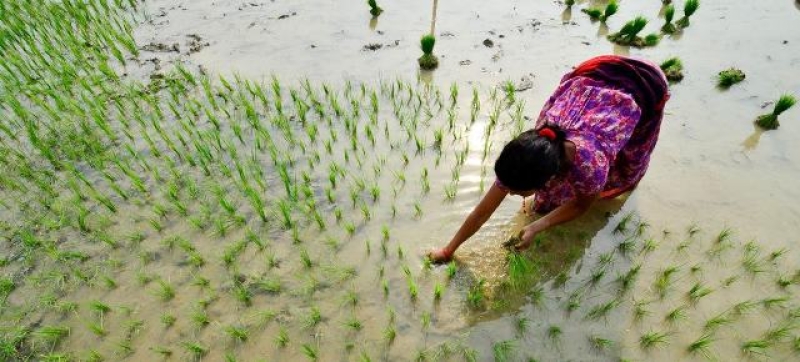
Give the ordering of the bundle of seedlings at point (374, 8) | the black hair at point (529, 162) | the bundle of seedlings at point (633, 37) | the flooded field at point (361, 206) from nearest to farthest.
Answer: the black hair at point (529, 162)
the flooded field at point (361, 206)
the bundle of seedlings at point (633, 37)
the bundle of seedlings at point (374, 8)

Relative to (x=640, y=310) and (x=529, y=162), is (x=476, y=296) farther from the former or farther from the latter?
(x=529, y=162)

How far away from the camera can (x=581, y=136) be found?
1791 mm

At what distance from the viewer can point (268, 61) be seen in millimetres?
4281

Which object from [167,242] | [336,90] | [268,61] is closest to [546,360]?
[167,242]

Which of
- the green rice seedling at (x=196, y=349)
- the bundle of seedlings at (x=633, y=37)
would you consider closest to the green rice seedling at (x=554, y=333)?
the green rice seedling at (x=196, y=349)

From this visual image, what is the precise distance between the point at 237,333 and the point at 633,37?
4.30m

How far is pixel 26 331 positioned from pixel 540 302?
2614 millimetres

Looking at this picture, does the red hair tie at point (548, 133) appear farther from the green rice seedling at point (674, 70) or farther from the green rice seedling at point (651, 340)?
the green rice seedling at point (674, 70)

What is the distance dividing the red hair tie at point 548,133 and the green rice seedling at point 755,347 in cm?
149

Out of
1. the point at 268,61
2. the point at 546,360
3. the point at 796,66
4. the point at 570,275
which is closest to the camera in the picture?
the point at 546,360

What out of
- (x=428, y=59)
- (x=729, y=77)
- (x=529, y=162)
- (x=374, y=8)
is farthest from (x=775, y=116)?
(x=374, y=8)

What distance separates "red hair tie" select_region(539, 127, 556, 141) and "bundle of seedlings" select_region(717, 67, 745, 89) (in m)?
2.99

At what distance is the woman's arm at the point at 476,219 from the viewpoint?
1.87 metres

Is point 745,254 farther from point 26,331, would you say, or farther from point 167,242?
point 26,331
